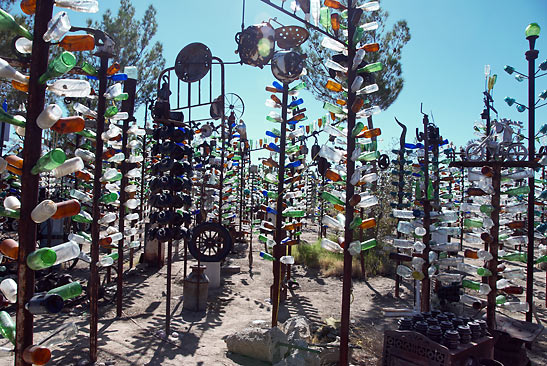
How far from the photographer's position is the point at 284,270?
22.3 feet

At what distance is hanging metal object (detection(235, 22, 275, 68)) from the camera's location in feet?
12.2

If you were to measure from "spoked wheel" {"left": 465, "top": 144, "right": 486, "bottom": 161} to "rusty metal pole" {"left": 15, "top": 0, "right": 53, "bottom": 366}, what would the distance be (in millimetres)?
4041

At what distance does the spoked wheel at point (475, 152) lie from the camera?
14.2 feet

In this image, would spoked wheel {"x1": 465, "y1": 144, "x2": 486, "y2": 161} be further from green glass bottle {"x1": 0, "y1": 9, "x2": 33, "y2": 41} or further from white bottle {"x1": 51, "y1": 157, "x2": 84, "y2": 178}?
green glass bottle {"x1": 0, "y1": 9, "x2": 33, "y2": 41}

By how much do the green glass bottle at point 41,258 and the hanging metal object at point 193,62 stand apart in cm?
310

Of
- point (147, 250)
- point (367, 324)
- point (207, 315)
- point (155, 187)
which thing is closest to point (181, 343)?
point (207, 315)

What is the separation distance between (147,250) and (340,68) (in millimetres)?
5940

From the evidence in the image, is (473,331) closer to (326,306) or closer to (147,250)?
(326,306)

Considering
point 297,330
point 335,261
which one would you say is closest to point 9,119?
point 297,330

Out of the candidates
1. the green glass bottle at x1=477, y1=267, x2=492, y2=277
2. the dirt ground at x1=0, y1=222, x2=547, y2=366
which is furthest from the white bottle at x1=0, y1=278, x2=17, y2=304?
the green glass bottle at x1=477, y1=267, x2=492, y2=277

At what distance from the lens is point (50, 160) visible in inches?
66.0

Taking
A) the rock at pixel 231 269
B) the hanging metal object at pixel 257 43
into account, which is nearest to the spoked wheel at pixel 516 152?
the hanging metal object at pixel 257 43

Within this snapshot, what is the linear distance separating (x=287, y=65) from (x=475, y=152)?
2.20 metres

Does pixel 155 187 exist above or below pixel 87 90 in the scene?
below
